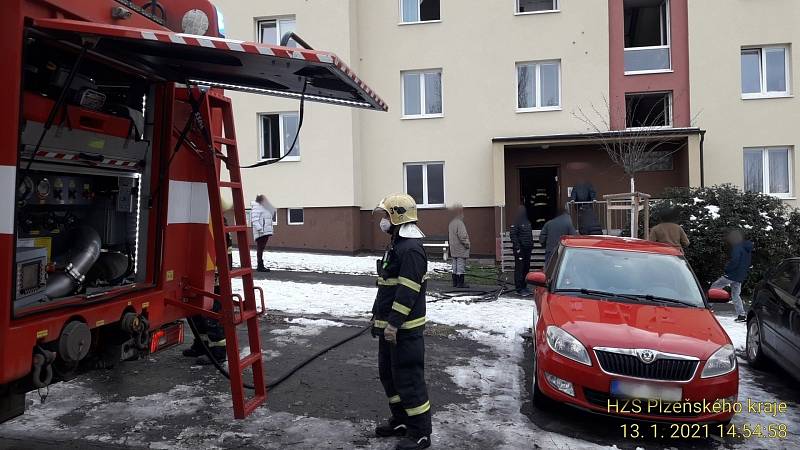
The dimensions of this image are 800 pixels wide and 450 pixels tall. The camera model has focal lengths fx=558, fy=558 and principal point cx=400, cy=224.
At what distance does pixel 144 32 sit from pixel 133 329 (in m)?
1.97

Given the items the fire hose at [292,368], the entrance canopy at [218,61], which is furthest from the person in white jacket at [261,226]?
the entrance canopy at [218,61]

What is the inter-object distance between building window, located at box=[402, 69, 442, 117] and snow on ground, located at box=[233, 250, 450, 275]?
500cm

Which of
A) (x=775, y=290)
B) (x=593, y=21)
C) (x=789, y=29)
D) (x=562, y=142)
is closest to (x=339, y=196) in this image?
(x=562, y=142)

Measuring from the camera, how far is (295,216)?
17.9 m

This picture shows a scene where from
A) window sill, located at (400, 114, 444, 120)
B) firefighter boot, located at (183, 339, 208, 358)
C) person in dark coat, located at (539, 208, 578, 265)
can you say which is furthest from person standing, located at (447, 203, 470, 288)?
window sill, located at (400, 114, 444, 120)

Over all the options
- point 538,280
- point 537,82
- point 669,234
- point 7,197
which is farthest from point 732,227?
point 7,197

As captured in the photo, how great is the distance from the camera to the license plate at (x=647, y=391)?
4.39 m

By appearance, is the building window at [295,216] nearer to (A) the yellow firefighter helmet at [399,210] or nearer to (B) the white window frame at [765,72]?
(A) the yellow firefighter helmet at [399,210]

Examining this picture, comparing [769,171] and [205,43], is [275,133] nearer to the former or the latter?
[769,171]

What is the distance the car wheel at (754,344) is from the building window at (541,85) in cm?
1148

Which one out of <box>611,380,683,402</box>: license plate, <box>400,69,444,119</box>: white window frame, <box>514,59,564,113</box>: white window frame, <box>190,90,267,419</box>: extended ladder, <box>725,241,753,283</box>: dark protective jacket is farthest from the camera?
<box>400,69,444,119</box>: white window frame

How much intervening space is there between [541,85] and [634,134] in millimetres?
3353

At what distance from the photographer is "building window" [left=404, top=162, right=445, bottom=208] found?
17938 millimetres

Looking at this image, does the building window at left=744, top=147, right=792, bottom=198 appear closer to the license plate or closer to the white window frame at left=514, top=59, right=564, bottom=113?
the white window frame at left=514, top=59, right=564, bottom=113
